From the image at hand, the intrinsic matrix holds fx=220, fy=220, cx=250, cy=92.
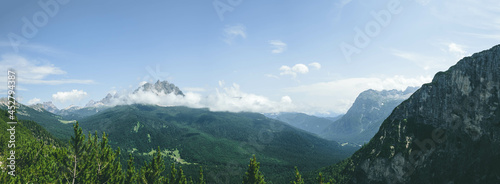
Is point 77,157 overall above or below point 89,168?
above

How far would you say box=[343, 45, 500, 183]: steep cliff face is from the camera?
160m

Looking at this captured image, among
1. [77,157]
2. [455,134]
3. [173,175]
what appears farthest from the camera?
[455,134]

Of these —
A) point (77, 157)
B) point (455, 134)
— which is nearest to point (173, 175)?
point (77, 157)

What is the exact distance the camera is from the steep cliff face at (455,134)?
159500 millimetres

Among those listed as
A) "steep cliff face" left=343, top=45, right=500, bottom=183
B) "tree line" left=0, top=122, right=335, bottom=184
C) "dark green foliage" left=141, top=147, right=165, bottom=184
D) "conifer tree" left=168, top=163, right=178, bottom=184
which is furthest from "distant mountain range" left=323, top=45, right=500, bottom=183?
"dark green foliage" left=141, top=147, right=165, bottom=184

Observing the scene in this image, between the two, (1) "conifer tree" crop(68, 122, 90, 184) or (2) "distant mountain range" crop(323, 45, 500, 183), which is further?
(2) "distant mountain range" crop(323, 45, 500, 183)

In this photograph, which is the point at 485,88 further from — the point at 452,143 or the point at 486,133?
the point at 452,143

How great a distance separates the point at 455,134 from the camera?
177625 mm

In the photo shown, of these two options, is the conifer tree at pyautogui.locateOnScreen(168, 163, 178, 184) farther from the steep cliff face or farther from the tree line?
the steep cliff face

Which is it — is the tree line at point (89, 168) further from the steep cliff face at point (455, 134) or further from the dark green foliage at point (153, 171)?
the steep cliff face at point (455, 134)

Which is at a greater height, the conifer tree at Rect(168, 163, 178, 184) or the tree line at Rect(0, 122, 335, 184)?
the tree line at Rect(0, 122, 335, 184)

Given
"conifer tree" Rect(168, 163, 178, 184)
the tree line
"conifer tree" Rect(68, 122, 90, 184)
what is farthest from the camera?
"conifer tree" Rect(168, 163, 178, 184)

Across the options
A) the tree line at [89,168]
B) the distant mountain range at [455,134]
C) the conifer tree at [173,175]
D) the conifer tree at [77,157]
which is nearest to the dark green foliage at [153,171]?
the tree line at [89,168]

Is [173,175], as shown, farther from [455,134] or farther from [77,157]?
[455,134]
